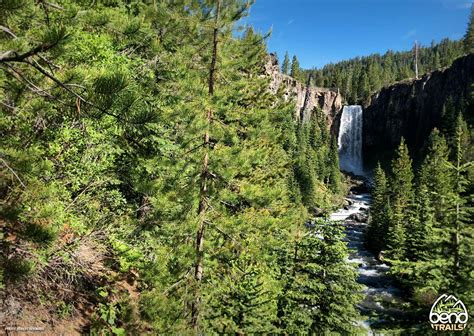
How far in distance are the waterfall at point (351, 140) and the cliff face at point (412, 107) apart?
1931mm

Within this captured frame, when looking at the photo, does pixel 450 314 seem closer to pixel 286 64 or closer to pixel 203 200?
pixel 203 200

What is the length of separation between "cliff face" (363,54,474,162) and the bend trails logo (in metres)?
77.1

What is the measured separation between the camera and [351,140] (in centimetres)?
9862

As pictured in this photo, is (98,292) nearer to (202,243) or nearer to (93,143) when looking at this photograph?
(202,243)

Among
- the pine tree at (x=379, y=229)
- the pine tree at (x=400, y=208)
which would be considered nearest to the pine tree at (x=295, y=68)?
the pine tree at (x=400, y=208)

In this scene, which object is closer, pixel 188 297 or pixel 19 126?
pixel 19 126

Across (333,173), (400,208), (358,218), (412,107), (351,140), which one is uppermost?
(412,107)

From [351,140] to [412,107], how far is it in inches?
718

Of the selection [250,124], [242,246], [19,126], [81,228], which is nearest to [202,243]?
[242,246]

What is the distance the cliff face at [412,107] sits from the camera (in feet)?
246

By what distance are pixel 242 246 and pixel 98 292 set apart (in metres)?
4.36

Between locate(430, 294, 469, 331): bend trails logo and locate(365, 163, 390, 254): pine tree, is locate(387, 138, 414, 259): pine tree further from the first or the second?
locate(430, 294, 469, 331): bend trails logo

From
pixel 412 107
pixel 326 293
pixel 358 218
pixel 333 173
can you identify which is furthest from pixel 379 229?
pixel 412 107

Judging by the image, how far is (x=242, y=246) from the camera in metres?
9.01
